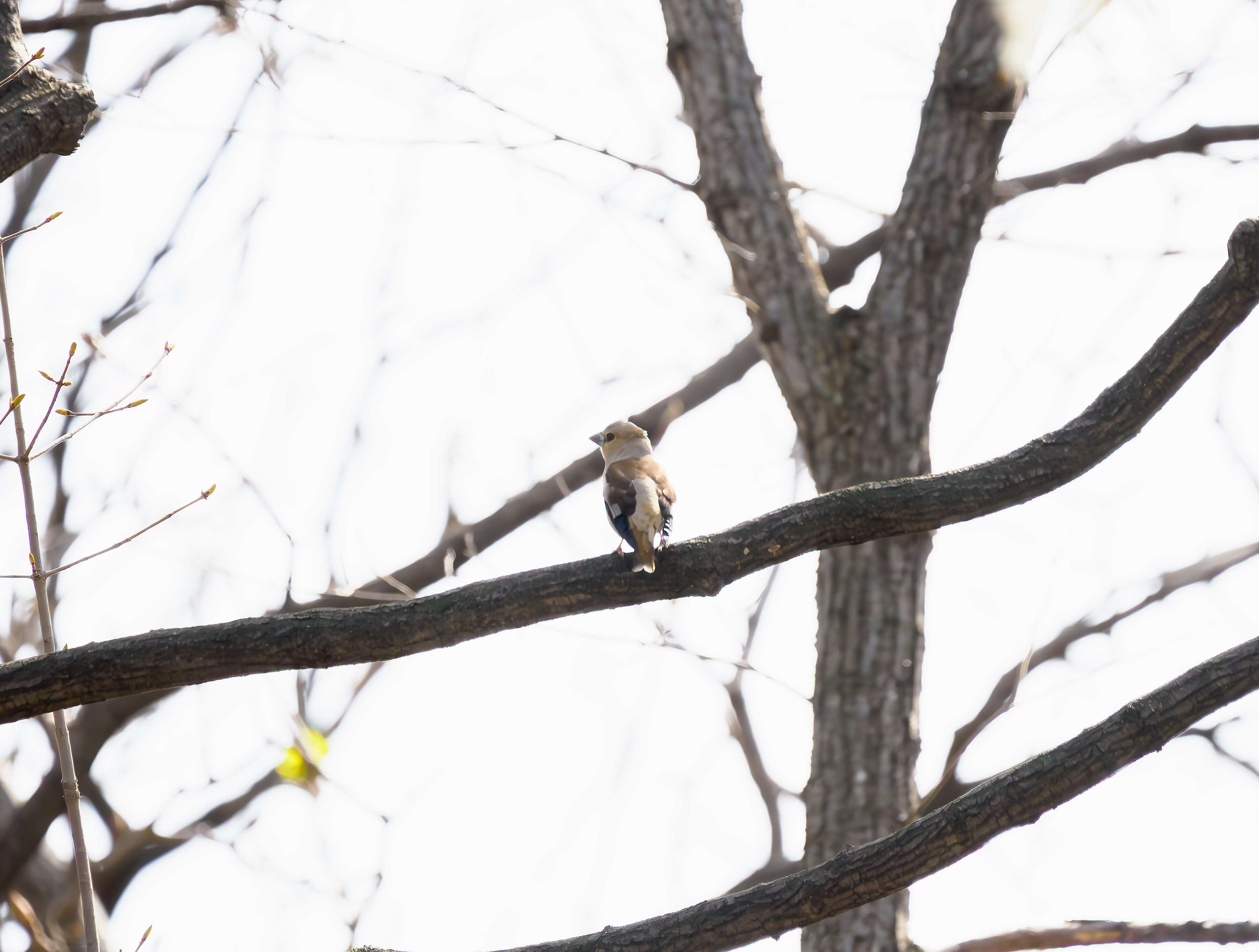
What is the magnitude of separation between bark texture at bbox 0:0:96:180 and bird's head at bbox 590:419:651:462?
256 centimetres

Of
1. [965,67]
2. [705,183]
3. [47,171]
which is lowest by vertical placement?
[705,183]

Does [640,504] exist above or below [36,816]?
above

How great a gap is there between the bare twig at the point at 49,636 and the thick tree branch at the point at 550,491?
4.03 m

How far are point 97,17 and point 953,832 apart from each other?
433cm

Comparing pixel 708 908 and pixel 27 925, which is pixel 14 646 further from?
pixel 708 908

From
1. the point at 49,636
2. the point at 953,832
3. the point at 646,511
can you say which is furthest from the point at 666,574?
the point at 49,636

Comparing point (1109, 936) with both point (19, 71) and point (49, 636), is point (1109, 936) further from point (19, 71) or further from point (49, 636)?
point (19, 71)

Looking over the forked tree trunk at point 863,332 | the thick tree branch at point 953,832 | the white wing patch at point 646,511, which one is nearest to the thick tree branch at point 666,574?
the white wing patch at point 646,511

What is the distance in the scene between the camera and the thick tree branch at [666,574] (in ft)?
8.20

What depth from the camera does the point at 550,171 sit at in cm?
469

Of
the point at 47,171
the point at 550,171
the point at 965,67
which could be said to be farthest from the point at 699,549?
the point at 47,171

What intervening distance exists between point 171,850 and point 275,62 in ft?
16.1

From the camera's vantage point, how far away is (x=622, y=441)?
4.96m

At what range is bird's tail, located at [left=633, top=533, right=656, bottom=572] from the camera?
283 centimetres
